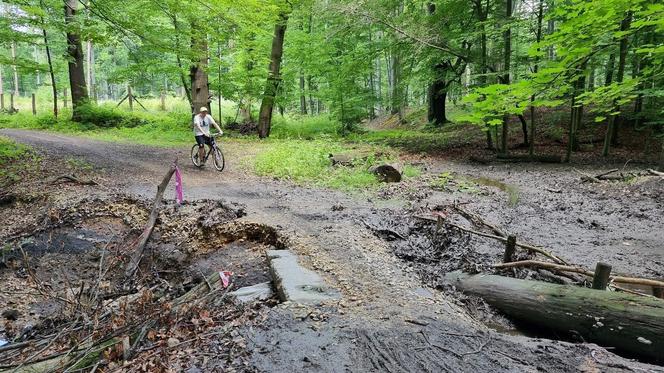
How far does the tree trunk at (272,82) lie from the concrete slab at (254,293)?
1663 centimetres

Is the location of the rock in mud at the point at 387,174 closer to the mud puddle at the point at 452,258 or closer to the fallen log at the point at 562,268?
the mud puddle at the point at 452,258

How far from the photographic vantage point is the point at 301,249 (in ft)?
20.4

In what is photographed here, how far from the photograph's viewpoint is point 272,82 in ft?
68.4

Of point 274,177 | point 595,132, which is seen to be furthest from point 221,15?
point 595,132

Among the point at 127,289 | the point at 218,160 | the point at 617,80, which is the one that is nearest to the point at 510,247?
the point at 127,289

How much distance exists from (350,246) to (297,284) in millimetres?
1631

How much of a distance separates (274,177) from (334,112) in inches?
452

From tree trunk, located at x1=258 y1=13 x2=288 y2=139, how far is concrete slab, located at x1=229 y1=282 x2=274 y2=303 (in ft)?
54.6

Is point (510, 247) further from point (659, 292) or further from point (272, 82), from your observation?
point (272, 82)

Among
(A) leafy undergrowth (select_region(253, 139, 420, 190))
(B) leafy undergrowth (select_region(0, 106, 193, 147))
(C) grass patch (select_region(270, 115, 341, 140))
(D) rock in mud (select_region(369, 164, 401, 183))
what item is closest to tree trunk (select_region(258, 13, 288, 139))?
(C) grass patch (select_region(270, 115, 341, 140))

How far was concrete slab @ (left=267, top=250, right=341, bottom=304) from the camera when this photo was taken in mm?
4426

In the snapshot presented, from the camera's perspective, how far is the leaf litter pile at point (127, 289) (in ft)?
11.6

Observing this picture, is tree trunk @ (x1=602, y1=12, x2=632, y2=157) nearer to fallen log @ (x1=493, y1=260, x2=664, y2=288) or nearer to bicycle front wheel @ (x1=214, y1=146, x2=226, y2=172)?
fallen log @ (x1=493, y1=260, x2=664, y2=288)

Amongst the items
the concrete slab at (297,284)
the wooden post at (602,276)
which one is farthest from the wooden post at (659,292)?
the concrete slab at (297,284)
